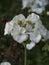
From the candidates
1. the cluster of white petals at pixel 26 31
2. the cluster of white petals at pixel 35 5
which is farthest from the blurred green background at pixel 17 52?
the cluster of white petals at pixel 26 31

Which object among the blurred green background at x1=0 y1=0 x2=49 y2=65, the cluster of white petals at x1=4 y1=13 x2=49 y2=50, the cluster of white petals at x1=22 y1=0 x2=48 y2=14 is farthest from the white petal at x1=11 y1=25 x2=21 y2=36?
the cluster of white petals at x1=22 y1=0 x2=48 y2=14

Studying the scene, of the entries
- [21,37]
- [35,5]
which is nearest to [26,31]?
[21,37]

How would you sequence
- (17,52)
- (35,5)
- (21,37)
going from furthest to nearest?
1. (35,5)
2. (17,52)
3. (21,37)

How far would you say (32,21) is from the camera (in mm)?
2432

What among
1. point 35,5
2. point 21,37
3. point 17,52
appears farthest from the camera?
point 35,5

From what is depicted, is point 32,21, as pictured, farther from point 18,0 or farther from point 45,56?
point 18,0

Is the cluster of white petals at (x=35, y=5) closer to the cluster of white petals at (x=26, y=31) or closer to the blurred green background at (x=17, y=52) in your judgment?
the blurred green background at (x=17, y=52)

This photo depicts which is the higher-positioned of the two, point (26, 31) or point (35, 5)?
point (35, 5)

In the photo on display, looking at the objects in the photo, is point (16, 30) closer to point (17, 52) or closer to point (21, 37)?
point (21, 37)

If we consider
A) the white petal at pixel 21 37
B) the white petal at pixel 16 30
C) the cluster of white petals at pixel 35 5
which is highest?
the cluster of white petals at pixel 35 5

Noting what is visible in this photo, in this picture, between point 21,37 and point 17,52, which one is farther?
point 17,52

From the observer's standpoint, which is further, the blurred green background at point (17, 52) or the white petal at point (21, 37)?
the blurred green background at point (17, 52)

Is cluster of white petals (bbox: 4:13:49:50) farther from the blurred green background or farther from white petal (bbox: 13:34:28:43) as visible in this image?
the blurred green background

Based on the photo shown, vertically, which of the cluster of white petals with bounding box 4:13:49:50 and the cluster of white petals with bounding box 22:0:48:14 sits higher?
the cluster of white petals with bounding box 22:0:48:14
